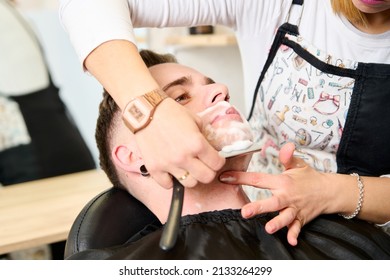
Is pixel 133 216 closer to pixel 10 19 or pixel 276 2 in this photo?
pixel 276 2

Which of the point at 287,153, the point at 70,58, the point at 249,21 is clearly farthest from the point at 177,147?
the point at 70,58

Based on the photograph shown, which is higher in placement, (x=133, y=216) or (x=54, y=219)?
(x=133, y=216)

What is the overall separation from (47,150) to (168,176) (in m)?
1.65

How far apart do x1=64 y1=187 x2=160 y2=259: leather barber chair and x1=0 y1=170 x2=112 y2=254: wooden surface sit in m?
0.35

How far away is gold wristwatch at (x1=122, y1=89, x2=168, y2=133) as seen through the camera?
82 centimetres

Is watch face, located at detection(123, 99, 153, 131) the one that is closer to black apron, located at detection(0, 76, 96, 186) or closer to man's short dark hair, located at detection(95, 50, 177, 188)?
man's short dark hair, located at detection(95, 50, 177, 188)

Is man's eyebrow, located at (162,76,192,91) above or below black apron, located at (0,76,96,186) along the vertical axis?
above

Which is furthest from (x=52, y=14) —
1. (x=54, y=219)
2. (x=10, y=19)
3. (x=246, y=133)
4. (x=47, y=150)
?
(x=246, y=133)

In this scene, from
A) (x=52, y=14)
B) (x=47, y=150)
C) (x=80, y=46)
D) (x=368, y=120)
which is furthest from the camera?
(x=52, y=14)

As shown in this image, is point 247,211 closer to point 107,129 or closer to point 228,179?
point 228,179

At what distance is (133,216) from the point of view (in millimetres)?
1219

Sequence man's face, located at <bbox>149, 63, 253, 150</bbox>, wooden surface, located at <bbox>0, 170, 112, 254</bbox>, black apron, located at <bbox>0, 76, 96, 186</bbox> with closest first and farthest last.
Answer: man's face, located at <bbox>149, 63, 253, 150</bbox> < wooden surface, located at <bbox>0, 170, 112, 254</bbox> < black apron, located at <bbox>0, 76, 96, 186</bbox>

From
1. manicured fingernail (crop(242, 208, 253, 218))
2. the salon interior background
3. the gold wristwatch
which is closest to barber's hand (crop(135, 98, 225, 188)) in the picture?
the gold wristwatch

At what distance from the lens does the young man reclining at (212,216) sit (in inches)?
39.4
